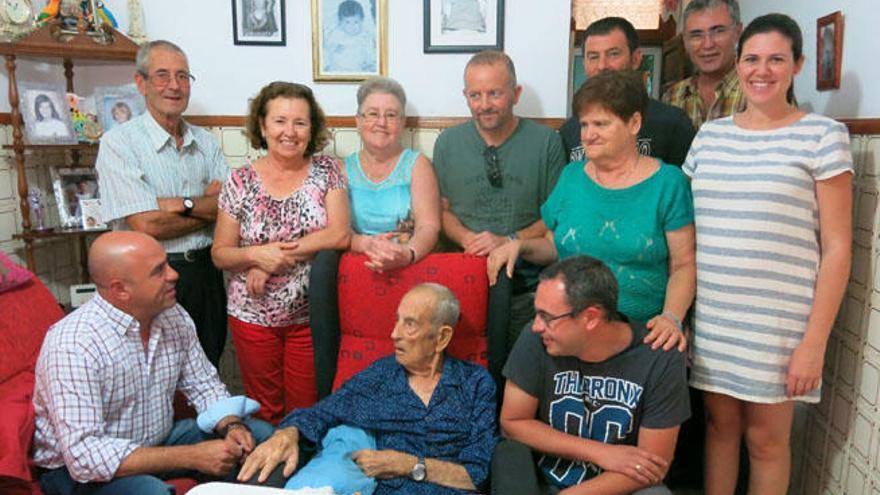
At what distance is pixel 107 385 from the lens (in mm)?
1738

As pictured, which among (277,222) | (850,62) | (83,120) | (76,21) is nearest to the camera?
(850,62)

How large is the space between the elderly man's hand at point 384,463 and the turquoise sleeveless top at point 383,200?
0.84m

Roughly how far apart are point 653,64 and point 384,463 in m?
4.54

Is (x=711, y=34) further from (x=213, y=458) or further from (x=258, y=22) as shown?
(x=213, y=458)

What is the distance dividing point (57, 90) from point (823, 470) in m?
3.41

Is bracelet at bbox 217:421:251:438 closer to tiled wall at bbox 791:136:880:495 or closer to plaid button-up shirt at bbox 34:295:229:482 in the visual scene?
plaid button-up shirt at bbox 34:295:229:482

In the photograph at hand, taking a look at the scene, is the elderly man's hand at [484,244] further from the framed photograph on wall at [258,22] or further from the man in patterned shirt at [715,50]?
the framed photograph on wall at [258,22]

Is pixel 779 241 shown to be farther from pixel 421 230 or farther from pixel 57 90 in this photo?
pixel 57 90

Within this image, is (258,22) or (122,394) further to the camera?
(258,22)

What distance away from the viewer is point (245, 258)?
225 centimetres

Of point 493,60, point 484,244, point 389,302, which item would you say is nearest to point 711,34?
point 493,60

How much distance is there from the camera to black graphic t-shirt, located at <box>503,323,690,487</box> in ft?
5.60

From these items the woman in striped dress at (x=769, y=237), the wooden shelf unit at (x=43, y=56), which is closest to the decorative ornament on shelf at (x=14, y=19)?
the wooden shelf unit at (x=43, y=56)

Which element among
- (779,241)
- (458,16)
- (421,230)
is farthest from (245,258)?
(779,241)
